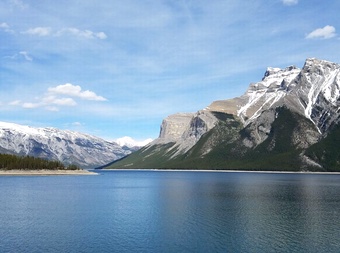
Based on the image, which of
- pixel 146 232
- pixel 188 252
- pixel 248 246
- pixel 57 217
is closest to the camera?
pixel 188 252

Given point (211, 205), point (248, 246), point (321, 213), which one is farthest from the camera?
point (211, 205)

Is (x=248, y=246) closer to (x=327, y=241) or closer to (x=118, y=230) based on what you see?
(x=327, y=241)

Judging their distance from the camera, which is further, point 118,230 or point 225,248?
point 118,230

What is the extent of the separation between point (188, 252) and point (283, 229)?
2739 centimetres

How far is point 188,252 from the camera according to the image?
6278cm

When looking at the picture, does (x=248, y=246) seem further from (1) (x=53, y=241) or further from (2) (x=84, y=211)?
(2) (x=84, y=211)

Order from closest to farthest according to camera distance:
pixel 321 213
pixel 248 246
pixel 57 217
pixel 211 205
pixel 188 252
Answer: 1. pixel 188 252
2. pixel 248 246
3. pixel 57 217
4. pixel 321 213
5. pixel 211 205

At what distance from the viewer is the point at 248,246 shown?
2630 inches

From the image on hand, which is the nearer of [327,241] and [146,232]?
[327,241]

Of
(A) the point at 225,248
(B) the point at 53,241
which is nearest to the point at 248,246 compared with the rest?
(A) the point at 225,248

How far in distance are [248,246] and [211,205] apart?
51237mm

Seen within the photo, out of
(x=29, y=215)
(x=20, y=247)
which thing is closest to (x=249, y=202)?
(x=29, y=215)

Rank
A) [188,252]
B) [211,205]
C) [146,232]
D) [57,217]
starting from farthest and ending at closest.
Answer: [211,205] → [57,217] → [146,232] → [188,252]

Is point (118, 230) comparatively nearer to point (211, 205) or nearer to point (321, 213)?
point (211, 205)
